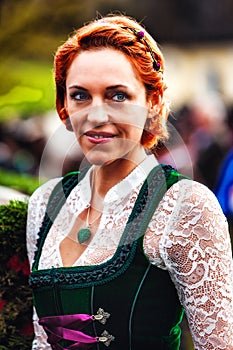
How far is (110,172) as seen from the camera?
9.19ft

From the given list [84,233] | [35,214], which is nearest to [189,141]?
[35,214]

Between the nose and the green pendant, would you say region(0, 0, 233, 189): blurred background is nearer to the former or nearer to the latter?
the green pendant

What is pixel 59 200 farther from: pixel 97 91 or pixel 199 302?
pixel 199 302

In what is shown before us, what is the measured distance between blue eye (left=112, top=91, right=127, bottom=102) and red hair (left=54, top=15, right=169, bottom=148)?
0.09 meters

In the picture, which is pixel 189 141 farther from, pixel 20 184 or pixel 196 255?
pixel 196 255

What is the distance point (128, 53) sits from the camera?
2662 mm

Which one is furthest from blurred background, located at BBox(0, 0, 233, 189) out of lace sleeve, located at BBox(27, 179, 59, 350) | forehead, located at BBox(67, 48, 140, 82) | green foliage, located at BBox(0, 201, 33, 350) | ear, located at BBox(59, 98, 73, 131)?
forehead, located at BBox(67, 48, 140, 82)

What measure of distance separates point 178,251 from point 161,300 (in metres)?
0.16

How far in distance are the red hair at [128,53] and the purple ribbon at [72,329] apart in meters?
0.57

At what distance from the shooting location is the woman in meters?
2.54

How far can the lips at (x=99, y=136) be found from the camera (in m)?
2.64

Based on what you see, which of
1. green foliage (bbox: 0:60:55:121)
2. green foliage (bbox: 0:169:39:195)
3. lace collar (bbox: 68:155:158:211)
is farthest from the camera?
green foliage (bbox: 0:60:55:121)

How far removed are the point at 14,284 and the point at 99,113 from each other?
86cm

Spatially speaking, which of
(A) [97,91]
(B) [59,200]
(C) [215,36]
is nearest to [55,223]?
(B) [59,200]
